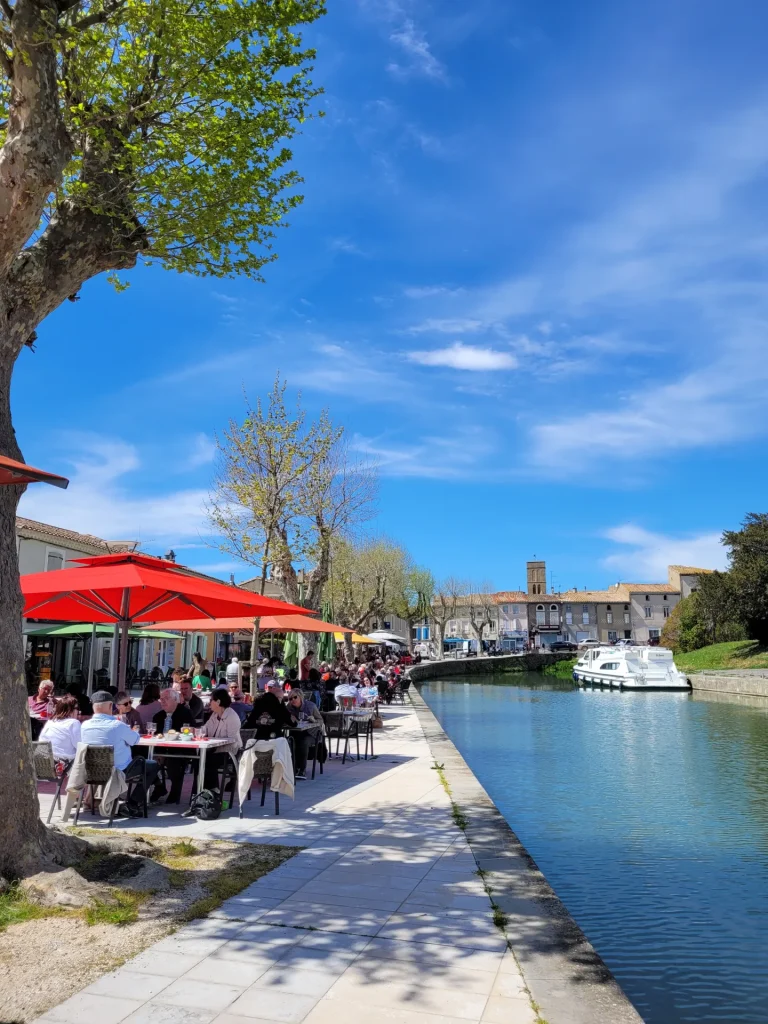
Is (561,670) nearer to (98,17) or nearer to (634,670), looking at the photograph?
(634,670)

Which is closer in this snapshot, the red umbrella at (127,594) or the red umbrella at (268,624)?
the red umbrella at (127,594)

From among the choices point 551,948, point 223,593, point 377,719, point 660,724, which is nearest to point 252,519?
point 377,719

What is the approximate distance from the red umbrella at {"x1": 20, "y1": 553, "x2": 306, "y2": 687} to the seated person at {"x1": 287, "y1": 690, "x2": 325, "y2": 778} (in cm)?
140

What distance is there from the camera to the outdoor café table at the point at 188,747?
8.01m

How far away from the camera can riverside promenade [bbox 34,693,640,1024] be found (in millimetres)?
3604

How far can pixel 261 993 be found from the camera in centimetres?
374

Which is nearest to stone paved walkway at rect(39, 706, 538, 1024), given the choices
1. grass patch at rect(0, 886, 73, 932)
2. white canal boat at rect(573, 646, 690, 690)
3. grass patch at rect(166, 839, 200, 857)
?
grass patch at rect(166, 839, 200, 857)

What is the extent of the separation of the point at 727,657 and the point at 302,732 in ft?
138

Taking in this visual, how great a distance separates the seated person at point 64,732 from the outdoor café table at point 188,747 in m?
0.65

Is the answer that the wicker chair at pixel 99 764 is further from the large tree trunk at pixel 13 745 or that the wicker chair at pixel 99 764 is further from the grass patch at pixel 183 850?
the large tree trunk at pixel 13 745

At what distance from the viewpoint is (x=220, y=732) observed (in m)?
8.51

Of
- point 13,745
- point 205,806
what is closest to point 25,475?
point 13,745

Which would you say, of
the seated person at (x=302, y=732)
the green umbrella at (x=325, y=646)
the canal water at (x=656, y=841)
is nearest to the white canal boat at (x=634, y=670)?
the canal water at (x=656, y=841)


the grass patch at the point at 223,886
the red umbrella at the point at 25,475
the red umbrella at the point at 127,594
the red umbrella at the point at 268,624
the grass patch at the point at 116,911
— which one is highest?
the red umbrella at the point at 25,475
